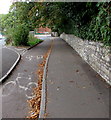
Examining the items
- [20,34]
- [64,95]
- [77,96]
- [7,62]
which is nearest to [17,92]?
[64,95]

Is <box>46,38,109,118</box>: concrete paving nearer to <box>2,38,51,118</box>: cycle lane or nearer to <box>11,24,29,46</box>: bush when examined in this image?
<box>2,38,51,118</box>: cycle lane

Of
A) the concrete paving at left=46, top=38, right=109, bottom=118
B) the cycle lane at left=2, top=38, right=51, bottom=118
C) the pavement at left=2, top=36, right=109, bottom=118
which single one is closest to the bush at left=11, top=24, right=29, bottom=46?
the cycle lane at left=2, top=38, right=51, bottom=118

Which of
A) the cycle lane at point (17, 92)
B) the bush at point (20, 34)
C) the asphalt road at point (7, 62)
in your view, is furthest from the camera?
the bush at point (20, 34)

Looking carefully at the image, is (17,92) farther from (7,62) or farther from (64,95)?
(7,62)

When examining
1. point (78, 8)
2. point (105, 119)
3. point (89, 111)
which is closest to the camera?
point (105, 119)

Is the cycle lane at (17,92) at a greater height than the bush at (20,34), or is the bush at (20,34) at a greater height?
the bush at (20,34)

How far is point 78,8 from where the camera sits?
838 cm

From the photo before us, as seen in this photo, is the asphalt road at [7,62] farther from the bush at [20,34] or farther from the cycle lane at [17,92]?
the bush at [20,34]

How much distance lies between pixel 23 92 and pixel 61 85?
1.20 meters

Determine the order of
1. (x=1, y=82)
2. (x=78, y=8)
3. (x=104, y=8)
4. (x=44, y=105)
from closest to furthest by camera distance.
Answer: (x=44, y=105) → (x=104, y=8) → (x=1, y=82) → (x=78, y=8)

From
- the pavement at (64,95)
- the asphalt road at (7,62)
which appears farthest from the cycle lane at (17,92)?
the asphalt road at (7,62)

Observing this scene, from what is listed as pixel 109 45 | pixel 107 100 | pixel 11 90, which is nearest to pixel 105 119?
pixel 107 100

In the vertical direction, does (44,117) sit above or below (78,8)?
below

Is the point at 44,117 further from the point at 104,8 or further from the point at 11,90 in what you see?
the point at 104,8
